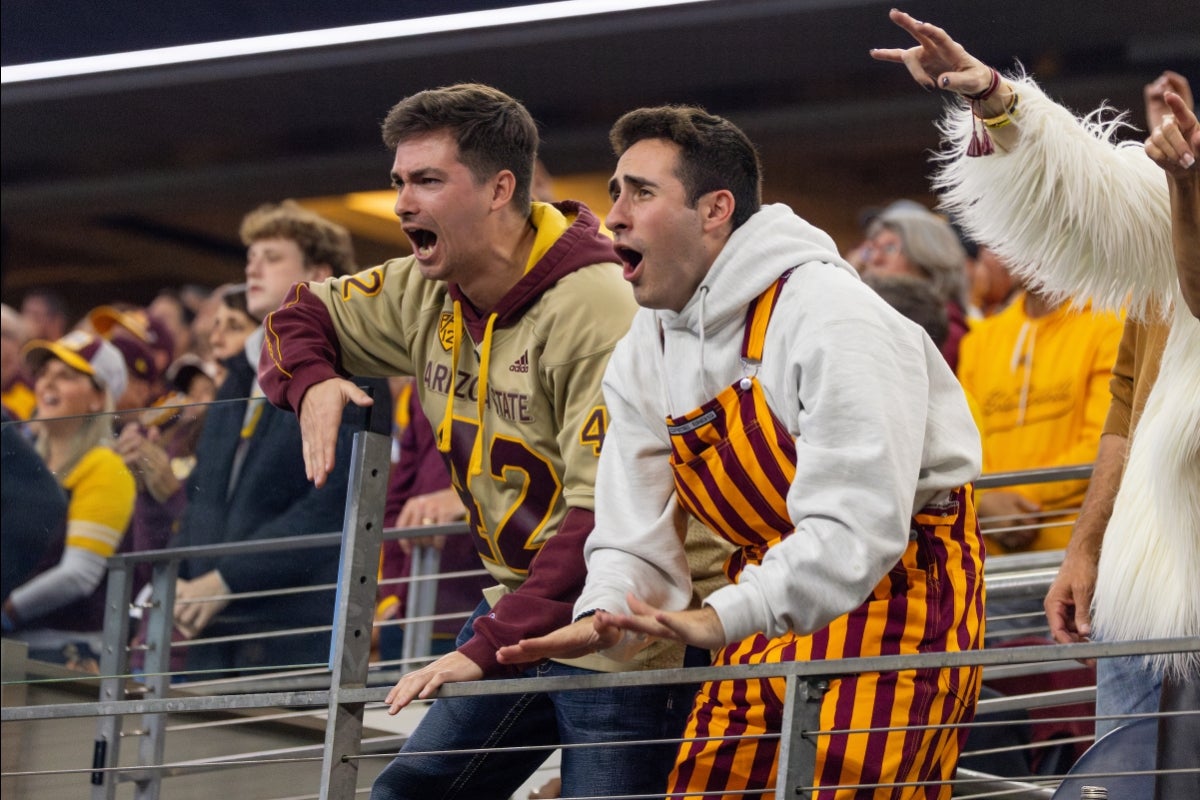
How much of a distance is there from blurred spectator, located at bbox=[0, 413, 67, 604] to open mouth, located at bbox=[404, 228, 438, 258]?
116cm

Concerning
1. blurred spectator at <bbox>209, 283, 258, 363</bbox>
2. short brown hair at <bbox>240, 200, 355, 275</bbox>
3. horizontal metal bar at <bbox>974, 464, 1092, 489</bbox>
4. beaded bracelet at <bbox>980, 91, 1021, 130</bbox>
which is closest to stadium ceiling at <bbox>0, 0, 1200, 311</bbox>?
blurred spectator at <bbox>209, 283, 258, 363</bbox>

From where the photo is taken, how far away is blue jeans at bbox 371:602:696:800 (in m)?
2.85

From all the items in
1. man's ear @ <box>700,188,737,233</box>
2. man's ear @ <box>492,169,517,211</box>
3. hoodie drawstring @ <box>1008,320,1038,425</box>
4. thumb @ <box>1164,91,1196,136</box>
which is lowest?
man's ear @ <box>700,188,737,233</box>

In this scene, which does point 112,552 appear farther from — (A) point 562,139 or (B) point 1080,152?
(A) point 562,139

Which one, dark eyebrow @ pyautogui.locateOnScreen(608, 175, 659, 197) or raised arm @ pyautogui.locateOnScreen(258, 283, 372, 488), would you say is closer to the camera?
dark eyebrow @ pyautogui.locateOnScreen(608, 175, 659, 197)

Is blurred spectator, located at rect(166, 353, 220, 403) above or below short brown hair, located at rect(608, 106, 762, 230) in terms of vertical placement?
above

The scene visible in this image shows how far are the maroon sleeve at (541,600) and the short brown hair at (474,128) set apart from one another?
661mm

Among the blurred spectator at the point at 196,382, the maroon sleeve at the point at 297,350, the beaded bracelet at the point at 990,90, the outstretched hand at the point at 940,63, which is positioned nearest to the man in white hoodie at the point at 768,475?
the outstretched hand at the point at 940,63

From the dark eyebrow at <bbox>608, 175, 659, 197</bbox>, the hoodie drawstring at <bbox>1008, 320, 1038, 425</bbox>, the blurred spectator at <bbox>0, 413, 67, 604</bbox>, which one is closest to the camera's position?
the dark eyebrow at <bbox>608, 175, 659, 197</bbox>

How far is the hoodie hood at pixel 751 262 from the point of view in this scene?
8.35 ft

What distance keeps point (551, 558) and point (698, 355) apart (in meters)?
0.47

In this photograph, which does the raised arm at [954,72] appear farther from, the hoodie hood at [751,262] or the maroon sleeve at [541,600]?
the maroon sleeve at [541,600]

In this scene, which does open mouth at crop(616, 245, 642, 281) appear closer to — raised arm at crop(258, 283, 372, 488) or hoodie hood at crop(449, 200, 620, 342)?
hoodie hood at crop(449, 200, 620, 342)

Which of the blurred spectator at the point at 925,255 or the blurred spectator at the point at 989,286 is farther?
the blurred spectator at the point at 989,286
